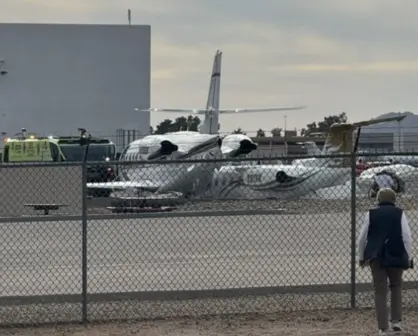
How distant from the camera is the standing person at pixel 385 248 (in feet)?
29.0

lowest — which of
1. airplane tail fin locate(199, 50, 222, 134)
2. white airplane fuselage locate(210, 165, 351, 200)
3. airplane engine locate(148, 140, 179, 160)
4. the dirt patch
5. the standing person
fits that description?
the dirt patch

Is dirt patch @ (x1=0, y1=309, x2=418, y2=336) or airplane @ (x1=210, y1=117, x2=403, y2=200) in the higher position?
airplane @ (x1=210, y1=117, x2=403, y2=200)

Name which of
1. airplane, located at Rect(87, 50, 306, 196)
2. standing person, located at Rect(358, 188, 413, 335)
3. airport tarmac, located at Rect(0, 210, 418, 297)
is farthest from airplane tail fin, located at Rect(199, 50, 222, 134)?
standing person, located at Rect(358, 188, 413, 335)

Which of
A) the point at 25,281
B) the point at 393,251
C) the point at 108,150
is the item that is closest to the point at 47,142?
the point at 108,150

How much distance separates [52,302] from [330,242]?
7.59 meters

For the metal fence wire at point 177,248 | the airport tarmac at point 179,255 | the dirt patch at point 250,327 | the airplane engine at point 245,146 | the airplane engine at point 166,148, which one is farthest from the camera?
the airplane engine at point 245,146

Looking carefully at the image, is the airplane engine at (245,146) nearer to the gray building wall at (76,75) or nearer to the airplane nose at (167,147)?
the airplane nose at (167,147)

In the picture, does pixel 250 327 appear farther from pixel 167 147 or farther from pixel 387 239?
pixel 167 147

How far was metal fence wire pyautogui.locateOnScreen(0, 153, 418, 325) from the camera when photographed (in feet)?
35.4

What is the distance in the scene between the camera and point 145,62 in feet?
187

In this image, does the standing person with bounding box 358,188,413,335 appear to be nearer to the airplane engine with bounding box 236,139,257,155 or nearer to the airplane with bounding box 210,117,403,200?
the airplane with bounding box 210,117,403,200

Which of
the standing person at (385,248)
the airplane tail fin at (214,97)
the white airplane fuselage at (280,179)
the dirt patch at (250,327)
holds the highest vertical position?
the airplane tail fin at (214,97)

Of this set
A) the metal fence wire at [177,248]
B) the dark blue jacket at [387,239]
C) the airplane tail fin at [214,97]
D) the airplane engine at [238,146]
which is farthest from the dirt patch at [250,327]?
the airplane tail fin at [214,97]

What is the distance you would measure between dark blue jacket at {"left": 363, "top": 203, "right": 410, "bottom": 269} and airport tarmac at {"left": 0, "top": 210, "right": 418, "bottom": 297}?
357 cm
